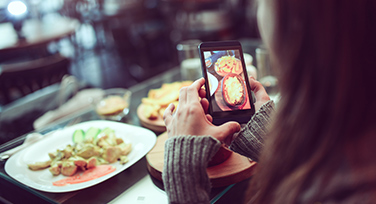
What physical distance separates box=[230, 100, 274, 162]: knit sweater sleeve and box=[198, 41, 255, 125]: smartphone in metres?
0.03

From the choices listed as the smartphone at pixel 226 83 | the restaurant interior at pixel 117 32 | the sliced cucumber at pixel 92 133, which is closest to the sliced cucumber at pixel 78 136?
the sliced cucumber at pixel 92 133

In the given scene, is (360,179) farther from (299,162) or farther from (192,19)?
(192,19)

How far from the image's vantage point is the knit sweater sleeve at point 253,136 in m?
0.86

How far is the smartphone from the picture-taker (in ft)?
2.90

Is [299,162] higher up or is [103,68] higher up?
[299,162]

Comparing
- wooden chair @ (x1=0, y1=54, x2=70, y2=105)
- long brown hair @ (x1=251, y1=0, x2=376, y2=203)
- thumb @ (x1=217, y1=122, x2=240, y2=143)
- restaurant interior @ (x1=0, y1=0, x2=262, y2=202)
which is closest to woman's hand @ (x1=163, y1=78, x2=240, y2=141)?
thumb @ (x1=217, y1=122, x2=240, y2=143)

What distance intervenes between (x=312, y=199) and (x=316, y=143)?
0.34 feet

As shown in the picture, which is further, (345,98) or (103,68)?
(103,68)

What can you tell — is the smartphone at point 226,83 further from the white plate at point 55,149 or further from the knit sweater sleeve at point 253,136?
the white plate at point 55,149

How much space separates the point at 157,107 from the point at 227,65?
42 cm

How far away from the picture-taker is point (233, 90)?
91 centimetres

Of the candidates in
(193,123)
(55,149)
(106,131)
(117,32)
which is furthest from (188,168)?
(117,32)

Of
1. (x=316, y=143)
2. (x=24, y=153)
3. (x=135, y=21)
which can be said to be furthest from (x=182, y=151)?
(x=135, y=21)

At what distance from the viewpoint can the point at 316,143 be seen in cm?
58
